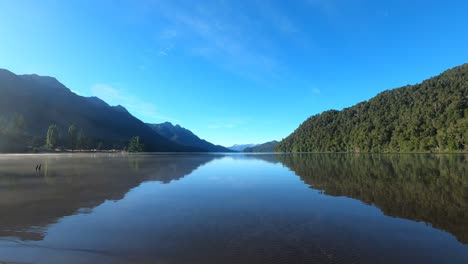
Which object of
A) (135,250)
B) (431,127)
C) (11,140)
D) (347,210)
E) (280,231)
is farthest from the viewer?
(11,140)

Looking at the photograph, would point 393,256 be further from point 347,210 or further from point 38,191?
point 38,191

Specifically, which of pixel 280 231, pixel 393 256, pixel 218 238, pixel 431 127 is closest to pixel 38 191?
pixel 218 238

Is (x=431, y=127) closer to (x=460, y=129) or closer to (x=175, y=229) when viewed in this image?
(x=460, y=129)

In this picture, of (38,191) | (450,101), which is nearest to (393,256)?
(38,191)

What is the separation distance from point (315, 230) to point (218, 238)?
4730mm

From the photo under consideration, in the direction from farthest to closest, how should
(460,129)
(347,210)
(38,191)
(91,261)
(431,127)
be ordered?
(431,127), (460,129), (38,191), (347,210), (91,261)

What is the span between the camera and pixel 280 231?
13.6m

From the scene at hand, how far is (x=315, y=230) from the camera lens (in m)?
13.7

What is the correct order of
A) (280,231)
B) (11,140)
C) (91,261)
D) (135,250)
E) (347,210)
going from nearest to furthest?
(91,261), (135,250), (280,231), (347,210), (11,140)

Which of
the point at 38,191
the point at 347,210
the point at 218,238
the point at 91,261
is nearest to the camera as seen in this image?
the point at 91,261

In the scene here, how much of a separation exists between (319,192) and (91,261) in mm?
19994

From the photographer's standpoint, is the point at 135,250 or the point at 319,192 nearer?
the point at 135,250

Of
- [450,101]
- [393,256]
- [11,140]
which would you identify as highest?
[450,101]

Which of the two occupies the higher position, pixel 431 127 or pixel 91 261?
pixel 431 127
